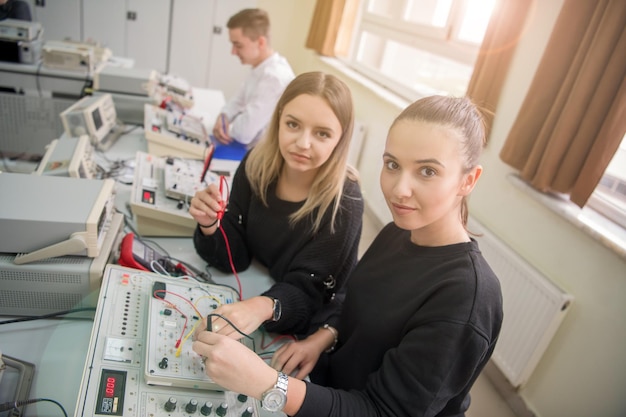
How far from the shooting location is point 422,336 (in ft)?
2.68

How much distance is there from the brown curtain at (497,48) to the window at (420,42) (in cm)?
15

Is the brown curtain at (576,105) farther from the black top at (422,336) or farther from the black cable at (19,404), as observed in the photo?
the black cable at (19,404)

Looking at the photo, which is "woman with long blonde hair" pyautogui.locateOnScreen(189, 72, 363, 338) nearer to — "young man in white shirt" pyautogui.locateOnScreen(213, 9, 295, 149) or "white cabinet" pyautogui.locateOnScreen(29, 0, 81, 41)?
"young man in white shirt" pyautogui.locateOnScreen(213, 9, 295, 149)

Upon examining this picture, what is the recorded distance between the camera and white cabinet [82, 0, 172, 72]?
4.54 meters

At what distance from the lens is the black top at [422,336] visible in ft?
2.62

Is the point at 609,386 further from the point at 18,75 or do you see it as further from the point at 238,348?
the point at 18,75

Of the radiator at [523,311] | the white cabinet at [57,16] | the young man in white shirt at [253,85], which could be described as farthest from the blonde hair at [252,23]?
the white cabinet at [57,16]

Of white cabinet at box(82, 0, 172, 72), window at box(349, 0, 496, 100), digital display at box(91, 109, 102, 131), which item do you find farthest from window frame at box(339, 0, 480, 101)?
digital display at box(91, 109, 102, 131)

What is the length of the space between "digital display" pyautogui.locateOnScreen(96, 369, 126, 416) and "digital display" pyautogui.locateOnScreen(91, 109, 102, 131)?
4.67 ft

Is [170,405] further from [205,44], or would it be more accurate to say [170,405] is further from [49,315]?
[205,44]

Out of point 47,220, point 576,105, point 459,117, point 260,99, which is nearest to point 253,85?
point 260,99

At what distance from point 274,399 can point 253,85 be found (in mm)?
2403

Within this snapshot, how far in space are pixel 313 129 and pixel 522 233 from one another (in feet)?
A: 4.43

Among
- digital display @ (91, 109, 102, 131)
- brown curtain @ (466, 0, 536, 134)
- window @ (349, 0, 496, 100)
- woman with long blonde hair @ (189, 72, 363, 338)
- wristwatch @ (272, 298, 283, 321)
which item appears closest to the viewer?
wristwatch @ (272, 298, 283, 321)
